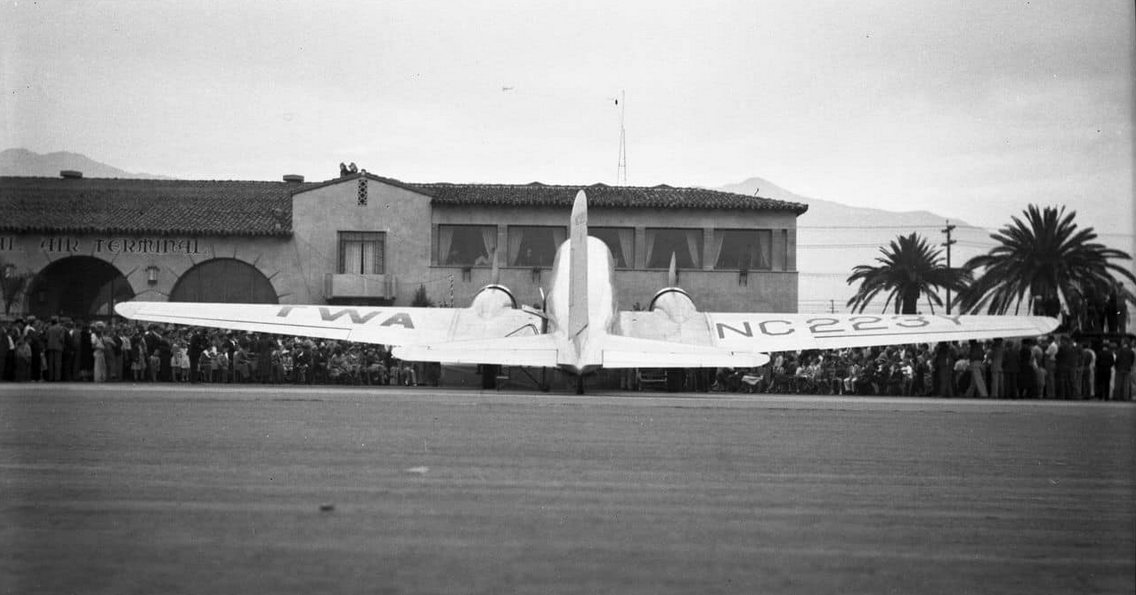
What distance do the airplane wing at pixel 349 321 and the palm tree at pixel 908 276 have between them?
1375 centimetres

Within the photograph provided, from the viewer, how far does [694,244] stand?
4300cm

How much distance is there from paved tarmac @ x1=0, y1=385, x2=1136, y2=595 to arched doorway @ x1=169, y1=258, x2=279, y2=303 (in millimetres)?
34837

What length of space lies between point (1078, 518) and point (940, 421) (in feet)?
21.5

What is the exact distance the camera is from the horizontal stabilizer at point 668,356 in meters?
17.2

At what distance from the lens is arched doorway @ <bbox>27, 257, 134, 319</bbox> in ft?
130

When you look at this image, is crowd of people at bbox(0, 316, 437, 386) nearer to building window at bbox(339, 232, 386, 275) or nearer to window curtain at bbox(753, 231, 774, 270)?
building window at bbox(339, 232, 386, 275)

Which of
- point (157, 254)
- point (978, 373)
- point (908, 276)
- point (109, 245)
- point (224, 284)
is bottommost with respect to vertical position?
point (978, 373)

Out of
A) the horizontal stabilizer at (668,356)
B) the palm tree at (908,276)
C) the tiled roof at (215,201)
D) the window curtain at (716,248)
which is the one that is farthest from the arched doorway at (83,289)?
the horizontal stabilizer at (668,356)

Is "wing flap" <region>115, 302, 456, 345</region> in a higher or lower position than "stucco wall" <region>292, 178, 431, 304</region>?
lower

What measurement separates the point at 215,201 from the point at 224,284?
5.11 meters

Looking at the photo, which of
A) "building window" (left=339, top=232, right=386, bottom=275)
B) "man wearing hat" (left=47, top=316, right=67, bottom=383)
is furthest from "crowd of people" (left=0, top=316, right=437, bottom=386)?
"building window" (left=339, top=232, right=386, bottom=275)

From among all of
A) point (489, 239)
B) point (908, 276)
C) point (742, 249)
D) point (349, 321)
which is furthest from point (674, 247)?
point (349, 321)

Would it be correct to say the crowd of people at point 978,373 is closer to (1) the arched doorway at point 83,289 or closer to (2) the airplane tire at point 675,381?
(2) the airplane tire at point 675,381

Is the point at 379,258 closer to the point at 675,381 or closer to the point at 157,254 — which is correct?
the point at 157,254
